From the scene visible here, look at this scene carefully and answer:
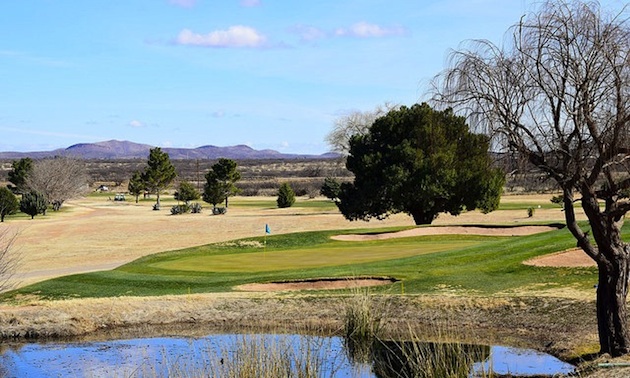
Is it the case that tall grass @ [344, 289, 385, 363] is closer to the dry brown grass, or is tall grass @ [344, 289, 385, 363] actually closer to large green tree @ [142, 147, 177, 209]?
the dry brown grass

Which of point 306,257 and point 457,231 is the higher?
point 457,231

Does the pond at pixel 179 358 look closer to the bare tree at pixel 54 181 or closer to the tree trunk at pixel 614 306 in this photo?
the tree trunk at pixel 614 306

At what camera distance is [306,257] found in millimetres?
33438

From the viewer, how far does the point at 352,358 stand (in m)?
15.8

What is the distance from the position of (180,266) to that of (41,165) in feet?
216

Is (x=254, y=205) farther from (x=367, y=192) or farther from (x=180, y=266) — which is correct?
(x=180, y=266)

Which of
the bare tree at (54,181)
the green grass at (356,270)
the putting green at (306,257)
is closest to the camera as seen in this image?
the green grass at (356,270)

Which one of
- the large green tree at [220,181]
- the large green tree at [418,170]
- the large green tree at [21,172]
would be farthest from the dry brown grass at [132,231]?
the large green tree at [21,172]

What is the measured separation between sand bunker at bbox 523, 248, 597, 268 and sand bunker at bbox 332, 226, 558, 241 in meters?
14.7

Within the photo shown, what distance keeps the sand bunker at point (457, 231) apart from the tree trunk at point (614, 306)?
86.3ft

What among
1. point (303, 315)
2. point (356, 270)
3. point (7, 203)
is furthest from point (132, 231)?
point (303, 315)

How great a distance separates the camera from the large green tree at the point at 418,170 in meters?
49.3

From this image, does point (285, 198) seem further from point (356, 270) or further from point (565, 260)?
point (565, 260)

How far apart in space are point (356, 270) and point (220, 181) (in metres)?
66.9
